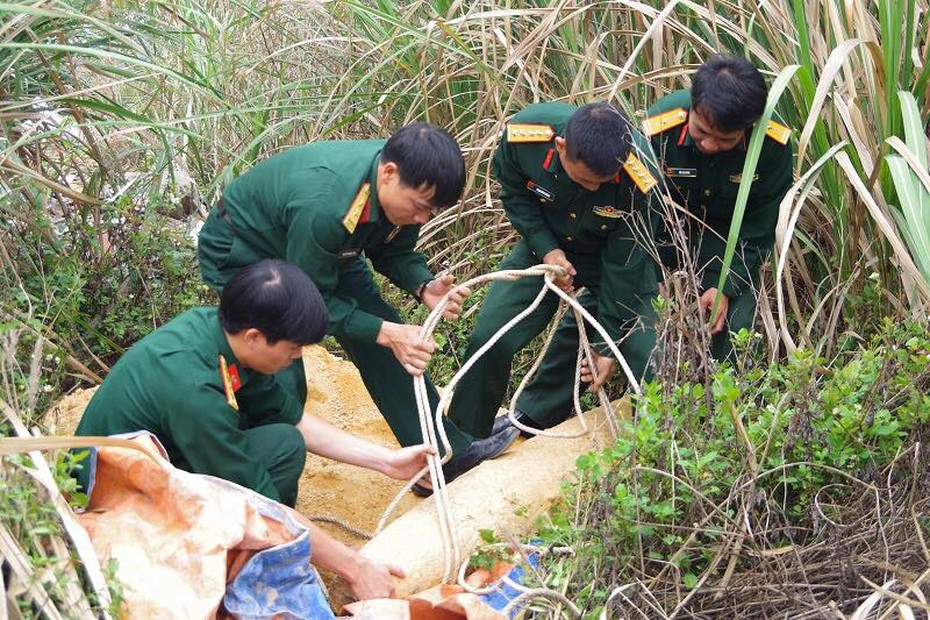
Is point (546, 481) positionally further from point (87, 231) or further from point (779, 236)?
point (87, 231)

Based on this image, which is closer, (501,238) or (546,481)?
(546,481)

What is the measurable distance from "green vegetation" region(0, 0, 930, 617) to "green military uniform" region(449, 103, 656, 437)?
0.43 metres

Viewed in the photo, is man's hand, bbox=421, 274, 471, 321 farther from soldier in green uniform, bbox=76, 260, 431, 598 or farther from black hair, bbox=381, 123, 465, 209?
soldier in green uniform, bbox=76, 260, 431, 598

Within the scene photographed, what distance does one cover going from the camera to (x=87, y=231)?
14.4 feet

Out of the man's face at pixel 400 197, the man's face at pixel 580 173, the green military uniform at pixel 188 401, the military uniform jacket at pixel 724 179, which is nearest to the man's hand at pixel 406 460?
the green military uniform at pixel 188 401

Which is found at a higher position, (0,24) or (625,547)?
(0,24)

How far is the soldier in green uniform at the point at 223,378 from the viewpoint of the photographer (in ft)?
8.82

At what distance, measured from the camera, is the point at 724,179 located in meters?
3.83

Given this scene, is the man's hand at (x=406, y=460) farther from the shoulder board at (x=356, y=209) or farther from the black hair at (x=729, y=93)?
the black hair at (x=729, y=93)

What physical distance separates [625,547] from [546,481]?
2.26ft

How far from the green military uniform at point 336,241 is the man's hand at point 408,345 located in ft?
0.11

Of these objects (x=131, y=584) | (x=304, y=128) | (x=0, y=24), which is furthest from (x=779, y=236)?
(x=304, y=128)

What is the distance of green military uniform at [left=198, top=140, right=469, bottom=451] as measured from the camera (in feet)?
10.8

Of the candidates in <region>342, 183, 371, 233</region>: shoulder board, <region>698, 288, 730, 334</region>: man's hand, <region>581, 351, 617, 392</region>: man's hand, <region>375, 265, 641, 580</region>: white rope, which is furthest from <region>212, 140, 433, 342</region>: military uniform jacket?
<region>698, 288, 730, 334</region>: man's hand
